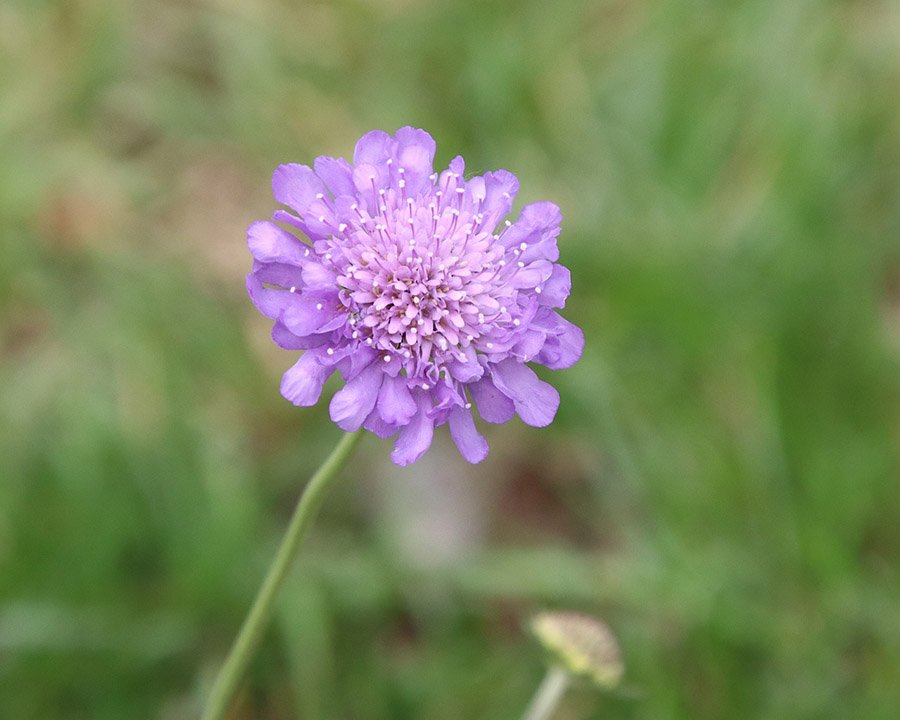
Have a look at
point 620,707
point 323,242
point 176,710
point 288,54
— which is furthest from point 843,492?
point 288,54

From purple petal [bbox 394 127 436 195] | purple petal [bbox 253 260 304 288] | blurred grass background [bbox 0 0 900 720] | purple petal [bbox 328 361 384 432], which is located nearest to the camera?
purple petal [bbox 328 361 384 432]

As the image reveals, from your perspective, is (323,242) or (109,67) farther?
(109,67)

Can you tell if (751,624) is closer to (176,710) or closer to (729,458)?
(729,458)

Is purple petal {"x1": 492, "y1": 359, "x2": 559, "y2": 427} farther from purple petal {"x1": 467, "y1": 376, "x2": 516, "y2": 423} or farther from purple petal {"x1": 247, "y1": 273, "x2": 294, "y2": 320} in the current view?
purple petal {"x1": 247, "y1": 273, "x2": 294, "y2": 320}

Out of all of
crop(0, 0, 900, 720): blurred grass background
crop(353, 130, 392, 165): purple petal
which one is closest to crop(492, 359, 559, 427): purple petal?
crop(353, 130, 392, 165): purple petal

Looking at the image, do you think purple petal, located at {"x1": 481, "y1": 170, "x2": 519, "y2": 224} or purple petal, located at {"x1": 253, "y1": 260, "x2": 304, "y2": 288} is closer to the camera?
purple petal, located at {"x1": 253, "y1": 260, "x2": 304, "y2": 288}

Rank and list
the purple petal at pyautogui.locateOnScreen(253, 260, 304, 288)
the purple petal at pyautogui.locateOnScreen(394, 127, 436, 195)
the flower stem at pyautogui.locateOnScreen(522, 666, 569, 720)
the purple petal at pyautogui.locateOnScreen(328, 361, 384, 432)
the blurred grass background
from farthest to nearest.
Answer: the blurred grass background → the flower stem at pyautogui.locateOnScreen(522, 666, 569, 720) → the purple petal at pyautogui.locateOnScreen(394, 127, 436, 195) → the purple petal at pyautogui.locateOnScreen(253, 260, 304, 288) → the purple petal at pyautogui.locateOnScreen(328, 361, 384, 432)

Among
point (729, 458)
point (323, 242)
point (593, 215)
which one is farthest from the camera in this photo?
point (593, 215)

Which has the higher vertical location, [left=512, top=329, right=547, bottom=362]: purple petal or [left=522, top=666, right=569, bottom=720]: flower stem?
[left=512, top=329, right=547, bottom=362]: purple petal
